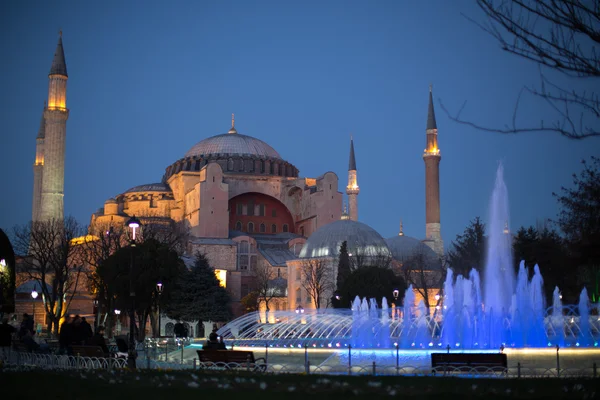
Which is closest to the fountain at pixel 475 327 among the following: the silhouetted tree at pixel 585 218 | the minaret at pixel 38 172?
the silhouetted tree at pixel 585 218

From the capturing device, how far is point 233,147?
65375 mm

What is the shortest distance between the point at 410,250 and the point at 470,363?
45.9 m

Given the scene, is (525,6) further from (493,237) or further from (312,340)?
(493,237)

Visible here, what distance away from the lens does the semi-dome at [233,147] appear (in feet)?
213

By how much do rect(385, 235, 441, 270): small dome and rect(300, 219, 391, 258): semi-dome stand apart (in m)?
3.65

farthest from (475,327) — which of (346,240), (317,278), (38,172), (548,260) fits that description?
(38,172)

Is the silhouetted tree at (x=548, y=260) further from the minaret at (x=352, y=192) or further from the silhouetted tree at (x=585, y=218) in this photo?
the minaret at (x=352, y=192)

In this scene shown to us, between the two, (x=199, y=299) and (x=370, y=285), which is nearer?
(x=370, y=285)

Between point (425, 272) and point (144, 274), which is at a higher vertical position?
point (425, 272)

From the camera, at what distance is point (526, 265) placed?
113ft

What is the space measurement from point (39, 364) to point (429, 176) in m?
43.9

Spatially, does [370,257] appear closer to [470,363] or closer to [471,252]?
[471,252]

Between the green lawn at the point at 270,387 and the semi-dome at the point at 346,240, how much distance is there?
37.5 m

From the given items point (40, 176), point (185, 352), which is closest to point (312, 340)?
point (185, 352)
